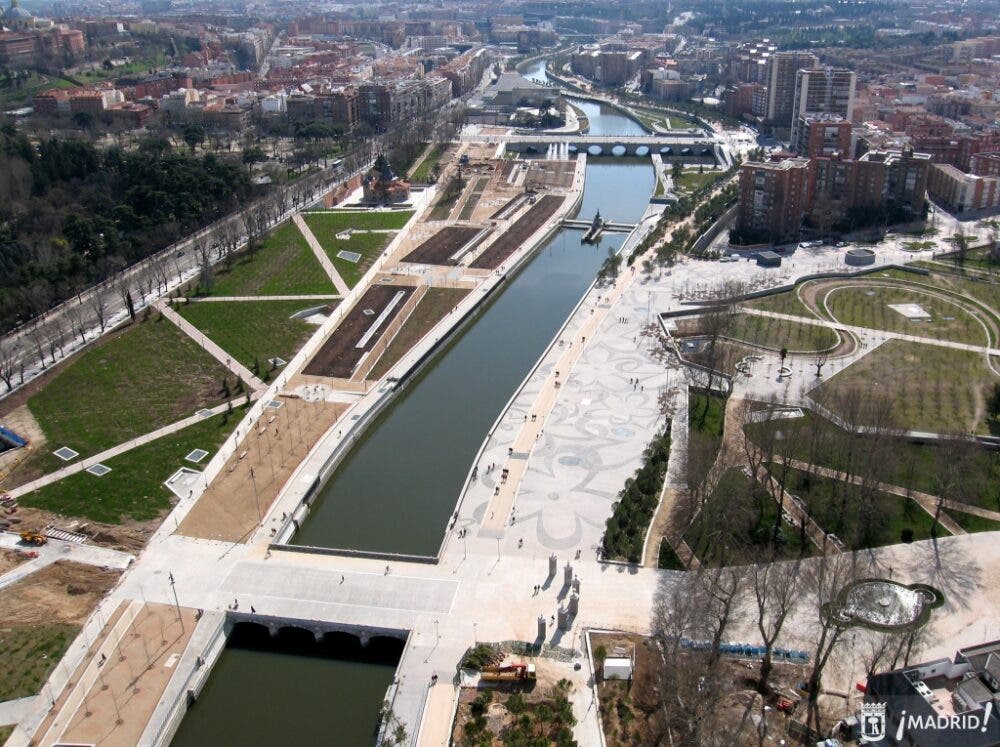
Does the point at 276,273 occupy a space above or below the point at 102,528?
above

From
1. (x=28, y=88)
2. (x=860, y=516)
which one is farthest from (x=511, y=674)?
(x=28, y=88)

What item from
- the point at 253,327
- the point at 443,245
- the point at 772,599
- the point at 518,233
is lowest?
the point at 772,599

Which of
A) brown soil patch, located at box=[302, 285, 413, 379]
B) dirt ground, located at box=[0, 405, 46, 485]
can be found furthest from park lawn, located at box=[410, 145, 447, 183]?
dirt ground, located at box=[0, 405, 46, 485]

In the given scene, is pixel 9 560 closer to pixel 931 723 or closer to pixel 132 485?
pixel 132 485

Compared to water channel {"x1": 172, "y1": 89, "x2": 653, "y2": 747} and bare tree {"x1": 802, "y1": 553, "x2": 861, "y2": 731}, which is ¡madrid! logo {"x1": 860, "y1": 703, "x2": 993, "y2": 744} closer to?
bare tree {"x1": 802, "y1": 553, "x2": 861, "y2": 731}

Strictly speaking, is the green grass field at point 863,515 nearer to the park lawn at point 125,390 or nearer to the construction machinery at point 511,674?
the construction machinery at point 511,674

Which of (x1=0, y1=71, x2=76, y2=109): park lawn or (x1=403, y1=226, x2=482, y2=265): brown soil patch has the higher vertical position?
(x1=0, y1=71, x2=76, y2=109): park lawn
